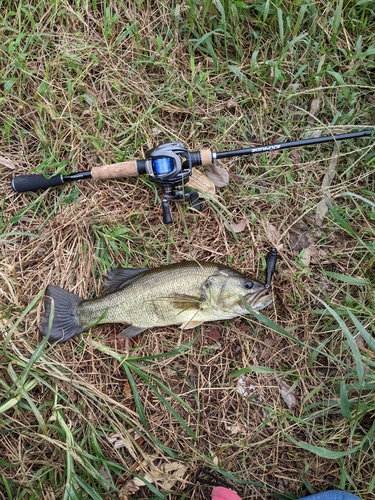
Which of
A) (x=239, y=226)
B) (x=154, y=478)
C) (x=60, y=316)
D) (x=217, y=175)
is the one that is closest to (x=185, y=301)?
(x=239, y=226)

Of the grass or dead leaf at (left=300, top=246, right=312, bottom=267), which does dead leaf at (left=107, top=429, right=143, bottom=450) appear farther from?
dead leaf at (left=300, top=246, right=312, bottom=267)

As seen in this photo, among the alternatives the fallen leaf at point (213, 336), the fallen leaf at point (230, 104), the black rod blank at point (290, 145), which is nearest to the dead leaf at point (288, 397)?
the fallen leaf at point (213, 336)

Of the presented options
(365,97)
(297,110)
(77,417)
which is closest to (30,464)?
(77,417)

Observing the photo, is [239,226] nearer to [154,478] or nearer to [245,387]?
[245,387]

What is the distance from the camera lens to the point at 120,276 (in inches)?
132

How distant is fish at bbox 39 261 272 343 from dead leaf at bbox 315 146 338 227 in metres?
0.86

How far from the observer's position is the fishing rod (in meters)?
3.19

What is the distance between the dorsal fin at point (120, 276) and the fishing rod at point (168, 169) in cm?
47

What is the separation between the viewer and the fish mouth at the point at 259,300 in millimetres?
3250

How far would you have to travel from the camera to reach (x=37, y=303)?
3.39 metres

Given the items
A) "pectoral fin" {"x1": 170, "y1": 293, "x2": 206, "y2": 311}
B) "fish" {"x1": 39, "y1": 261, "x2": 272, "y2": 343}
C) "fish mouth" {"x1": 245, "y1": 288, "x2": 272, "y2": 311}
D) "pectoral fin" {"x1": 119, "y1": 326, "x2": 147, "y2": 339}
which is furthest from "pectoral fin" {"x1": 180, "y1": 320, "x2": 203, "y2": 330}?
"fish mouth" {"x1": 245, "y1": 288, "x2": 272, "y2": 311}

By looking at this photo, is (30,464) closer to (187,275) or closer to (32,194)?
(187,275)

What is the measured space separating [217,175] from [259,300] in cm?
111

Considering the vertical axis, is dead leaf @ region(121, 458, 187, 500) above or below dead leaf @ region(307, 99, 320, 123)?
below
